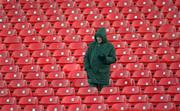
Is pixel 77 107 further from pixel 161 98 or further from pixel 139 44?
pixel 139 44

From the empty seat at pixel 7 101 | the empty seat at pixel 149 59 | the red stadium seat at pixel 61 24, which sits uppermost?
the red stadium seat at pixel 61 24

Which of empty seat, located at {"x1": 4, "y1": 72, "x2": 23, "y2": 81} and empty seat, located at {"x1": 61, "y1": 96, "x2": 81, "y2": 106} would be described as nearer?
empty seat, located at {"x1": 61, "y1": 96, "x2": 81, "y2": 106}

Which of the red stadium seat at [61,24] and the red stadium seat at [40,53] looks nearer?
the red stadium seat at [40,53]

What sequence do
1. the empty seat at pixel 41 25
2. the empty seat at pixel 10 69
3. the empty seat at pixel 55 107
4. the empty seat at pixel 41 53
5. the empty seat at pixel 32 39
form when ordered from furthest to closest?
1. the empty seat at pixel 41 25
2. the empty seat at pixel 32 39
3. the empty seat at pixel 41 53
4. the empty seat at pixel 10 69
5. the empty seat at pixel 55 107

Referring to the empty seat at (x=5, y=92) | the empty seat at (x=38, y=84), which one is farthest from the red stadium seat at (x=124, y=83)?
the empty seat at (x=5, y=92)

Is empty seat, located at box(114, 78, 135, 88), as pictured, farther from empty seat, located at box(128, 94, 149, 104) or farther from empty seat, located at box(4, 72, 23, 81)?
empty seat, located at box(4, 72, 23, 81)

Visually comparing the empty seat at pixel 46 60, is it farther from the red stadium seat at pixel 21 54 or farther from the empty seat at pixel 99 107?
the empty seat at pixel 99 107

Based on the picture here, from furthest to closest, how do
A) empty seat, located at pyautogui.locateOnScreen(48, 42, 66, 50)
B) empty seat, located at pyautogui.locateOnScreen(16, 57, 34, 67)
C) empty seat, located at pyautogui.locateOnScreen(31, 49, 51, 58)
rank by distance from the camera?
empty seat, located at pyautogui.locateOnScreen(48, 42, 66, 50), empty seat, located at pyautogui.locateOnScreen(31, 49, 51, 58), empty seat, located at pyautogui.locateOnScreen(16, 57, 34, 67)

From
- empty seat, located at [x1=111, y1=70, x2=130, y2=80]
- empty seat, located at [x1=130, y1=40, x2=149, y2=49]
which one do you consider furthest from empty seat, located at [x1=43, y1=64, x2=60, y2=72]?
empty seat, located at [x1=130, y1=40, x2=149, y2=49]

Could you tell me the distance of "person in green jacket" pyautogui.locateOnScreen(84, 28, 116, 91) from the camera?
7.98m

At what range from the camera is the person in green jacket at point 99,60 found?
7977mm

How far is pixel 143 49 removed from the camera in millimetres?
11484

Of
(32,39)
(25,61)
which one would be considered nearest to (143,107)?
(25,61)

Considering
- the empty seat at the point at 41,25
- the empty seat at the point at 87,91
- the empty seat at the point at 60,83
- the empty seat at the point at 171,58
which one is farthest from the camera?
the empty seat at the point at 41,25
